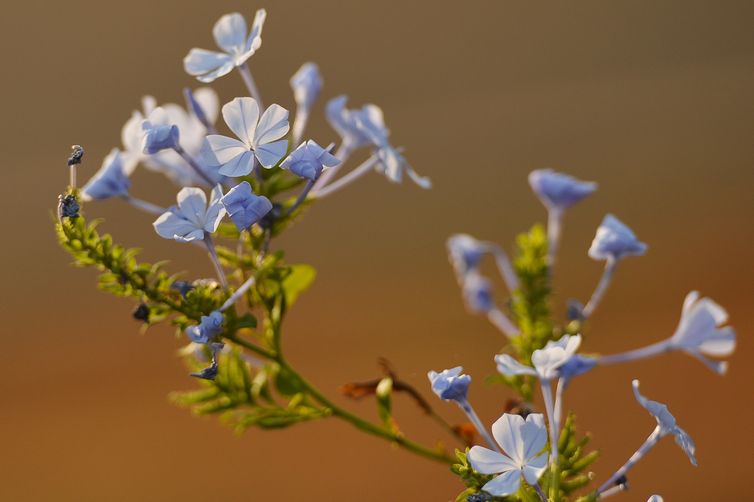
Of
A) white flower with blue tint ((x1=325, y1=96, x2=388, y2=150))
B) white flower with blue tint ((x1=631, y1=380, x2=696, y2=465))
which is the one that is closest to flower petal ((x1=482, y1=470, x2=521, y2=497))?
white flower with blue tint ((x1=631, y1=380, x2=696, y2=465))

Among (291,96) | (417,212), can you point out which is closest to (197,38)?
(291,96)

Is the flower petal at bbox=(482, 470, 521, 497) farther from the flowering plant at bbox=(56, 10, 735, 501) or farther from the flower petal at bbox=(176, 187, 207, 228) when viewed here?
the flower petal at bbox=(176, 187, 207, 228)

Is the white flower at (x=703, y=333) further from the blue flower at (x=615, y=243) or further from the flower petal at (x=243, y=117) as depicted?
the flower petal at (x=243, y=117)

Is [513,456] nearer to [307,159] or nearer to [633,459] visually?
[633,459]

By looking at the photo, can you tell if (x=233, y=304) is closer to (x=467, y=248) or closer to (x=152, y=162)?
(x=152, y=162)

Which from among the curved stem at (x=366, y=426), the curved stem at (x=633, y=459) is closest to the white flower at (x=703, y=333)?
the curved stem at (x=633, y=459)

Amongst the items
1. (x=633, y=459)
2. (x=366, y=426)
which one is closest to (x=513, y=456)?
(x=633, y=459)
